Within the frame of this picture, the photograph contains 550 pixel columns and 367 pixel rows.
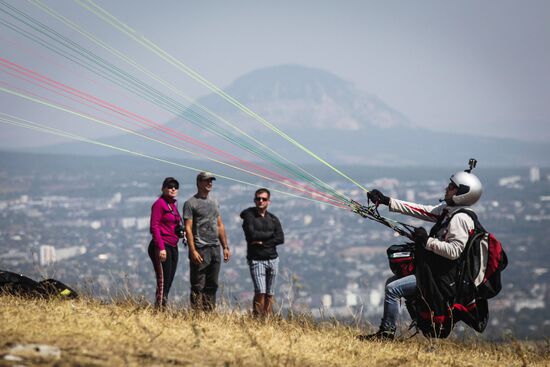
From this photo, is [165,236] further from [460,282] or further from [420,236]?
[460,282]

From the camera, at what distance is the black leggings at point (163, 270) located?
1103 cm

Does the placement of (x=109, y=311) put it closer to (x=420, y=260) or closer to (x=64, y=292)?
(x=64, y=292)

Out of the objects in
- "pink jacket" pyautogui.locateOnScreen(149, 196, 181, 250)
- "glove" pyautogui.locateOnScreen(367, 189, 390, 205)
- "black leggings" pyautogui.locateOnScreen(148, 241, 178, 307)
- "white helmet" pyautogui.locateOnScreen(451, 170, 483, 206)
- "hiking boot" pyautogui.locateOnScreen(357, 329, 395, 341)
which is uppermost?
"white helmet" pyautogui.locateOnScreen(451, 170, 483, 206)

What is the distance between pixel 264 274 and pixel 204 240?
2.98 ft

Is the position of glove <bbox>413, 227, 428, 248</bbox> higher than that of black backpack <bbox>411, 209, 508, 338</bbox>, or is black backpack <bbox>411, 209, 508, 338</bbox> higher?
glove <bbox>413, 227, 428, 248</bbox>

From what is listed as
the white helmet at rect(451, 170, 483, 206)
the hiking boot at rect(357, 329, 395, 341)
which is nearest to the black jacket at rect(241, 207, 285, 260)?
the hiking boot at rect(357, 329, 395, 341)

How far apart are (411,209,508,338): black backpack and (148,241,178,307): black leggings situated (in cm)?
334

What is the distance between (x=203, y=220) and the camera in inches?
452

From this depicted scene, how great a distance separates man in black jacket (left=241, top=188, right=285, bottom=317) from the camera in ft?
37.9

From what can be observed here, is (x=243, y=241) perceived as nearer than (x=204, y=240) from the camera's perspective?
No

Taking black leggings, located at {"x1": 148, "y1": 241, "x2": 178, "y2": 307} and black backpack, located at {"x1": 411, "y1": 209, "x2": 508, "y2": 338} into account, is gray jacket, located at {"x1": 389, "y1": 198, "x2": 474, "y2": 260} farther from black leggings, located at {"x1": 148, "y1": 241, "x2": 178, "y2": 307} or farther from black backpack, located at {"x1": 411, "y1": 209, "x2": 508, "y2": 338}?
black leggings, located at {"x1": 148, "y1": 241, "x2": 178, "y2": 307}

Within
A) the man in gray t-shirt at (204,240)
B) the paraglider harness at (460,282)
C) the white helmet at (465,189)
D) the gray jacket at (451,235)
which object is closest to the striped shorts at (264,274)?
the man in gray t-shirt at (204,240)

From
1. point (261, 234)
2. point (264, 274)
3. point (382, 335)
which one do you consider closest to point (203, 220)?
point (261, 234)

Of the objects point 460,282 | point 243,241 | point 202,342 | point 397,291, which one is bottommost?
point 202,342
